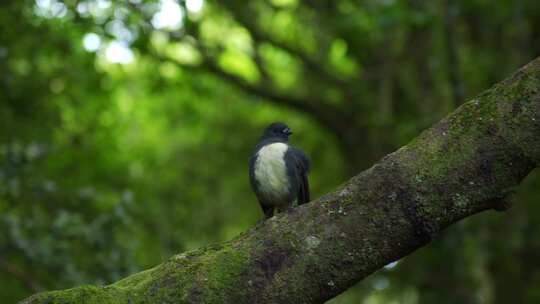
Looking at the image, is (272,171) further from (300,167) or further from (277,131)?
(277,131)

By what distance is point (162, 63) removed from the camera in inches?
466

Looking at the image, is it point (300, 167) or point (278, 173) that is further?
point (300, 167)

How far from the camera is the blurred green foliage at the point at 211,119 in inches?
289

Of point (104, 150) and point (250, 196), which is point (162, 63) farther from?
point (250, 196)

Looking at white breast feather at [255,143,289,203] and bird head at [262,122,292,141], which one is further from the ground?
bird head at [262,122,292,141]

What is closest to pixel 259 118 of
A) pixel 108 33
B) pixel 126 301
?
pixel 108 33

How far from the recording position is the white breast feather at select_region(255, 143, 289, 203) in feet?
17.5

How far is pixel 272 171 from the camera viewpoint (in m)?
5.33

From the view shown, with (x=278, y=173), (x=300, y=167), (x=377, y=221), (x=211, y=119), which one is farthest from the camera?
(x=211, y=119)

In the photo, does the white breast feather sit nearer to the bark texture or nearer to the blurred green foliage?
the blurred green foliage

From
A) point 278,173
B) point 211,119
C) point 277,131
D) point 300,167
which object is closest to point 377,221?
point 278,173

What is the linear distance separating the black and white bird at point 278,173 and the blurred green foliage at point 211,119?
179cm

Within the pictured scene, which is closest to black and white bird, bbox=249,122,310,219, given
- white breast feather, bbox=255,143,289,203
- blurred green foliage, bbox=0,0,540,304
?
white breast feather, bbox=255,143,289,203

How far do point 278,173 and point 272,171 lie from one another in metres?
0.05
